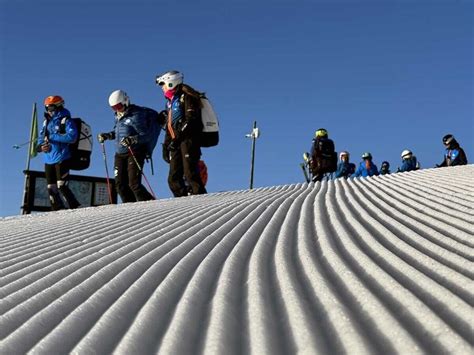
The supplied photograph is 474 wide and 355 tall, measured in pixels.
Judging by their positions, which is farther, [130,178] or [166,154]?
[166,154]

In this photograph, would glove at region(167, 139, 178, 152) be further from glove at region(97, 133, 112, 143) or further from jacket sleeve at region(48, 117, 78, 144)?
jacket sleeve at region(48, 117, 78, 144)

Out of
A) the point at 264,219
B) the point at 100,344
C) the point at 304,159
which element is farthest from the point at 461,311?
the point at 304,159

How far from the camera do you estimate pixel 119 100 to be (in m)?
6.08

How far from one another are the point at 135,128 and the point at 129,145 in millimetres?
189

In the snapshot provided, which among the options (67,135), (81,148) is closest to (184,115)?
(67,135)

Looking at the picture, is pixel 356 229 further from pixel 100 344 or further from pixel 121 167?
pixel 121 167

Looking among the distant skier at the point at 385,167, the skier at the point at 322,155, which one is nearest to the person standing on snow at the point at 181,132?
the skier at the point at 322,155

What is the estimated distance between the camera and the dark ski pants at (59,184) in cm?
650

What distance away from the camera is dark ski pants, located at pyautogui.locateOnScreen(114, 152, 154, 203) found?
593 cm

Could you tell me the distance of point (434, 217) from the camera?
7.13 ft

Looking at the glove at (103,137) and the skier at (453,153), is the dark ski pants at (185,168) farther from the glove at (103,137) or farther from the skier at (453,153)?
the skier at (453,153)

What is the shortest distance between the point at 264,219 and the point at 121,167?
3907mm

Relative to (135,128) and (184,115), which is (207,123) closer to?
(184,115)

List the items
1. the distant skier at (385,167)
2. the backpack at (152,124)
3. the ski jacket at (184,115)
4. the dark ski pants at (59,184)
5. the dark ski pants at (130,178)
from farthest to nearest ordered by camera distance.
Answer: the distant skier at (385,167) < the dark ski pants at (59,184) < the backpack at (152,124) < the dark ski pants at (130,178) < the ski jacket at (184,115)
